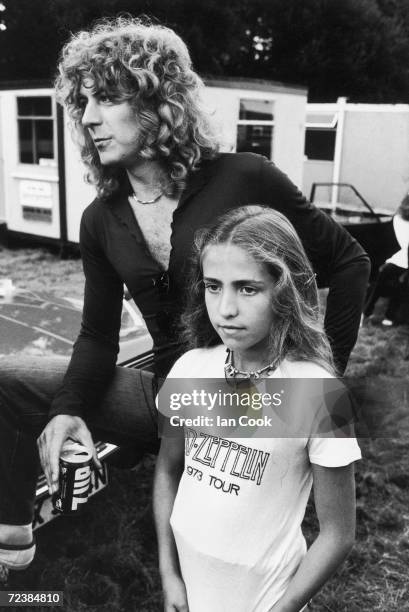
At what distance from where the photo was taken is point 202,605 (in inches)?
47.4

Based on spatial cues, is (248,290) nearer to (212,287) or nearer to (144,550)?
(212,287)

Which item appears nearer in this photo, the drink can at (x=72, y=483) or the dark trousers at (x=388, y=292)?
the drink can at (x=72, y=483)

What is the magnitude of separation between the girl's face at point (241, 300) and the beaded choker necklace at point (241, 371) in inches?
2.6

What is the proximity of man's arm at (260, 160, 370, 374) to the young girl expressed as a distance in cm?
22

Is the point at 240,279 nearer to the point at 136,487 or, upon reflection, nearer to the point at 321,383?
the point at 321,383

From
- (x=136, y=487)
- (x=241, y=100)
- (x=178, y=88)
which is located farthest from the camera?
(x=241, y=100)

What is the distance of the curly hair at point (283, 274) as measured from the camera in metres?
1.16

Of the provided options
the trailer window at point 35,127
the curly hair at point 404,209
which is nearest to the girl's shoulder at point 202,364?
the curly hair at point 404,209

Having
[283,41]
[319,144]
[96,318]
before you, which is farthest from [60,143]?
[283,41]

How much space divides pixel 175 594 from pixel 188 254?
A: 72 cm

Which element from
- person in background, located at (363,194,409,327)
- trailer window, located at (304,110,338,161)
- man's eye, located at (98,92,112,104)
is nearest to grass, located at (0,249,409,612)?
man's eye, located at (98,92,112,104)

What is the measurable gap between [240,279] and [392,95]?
58.3 feet

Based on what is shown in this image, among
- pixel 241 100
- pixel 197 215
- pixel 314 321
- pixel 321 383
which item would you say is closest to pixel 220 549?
pixel 321 383

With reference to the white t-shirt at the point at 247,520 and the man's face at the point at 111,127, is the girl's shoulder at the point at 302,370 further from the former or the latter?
the man's face at the point at 111,127
